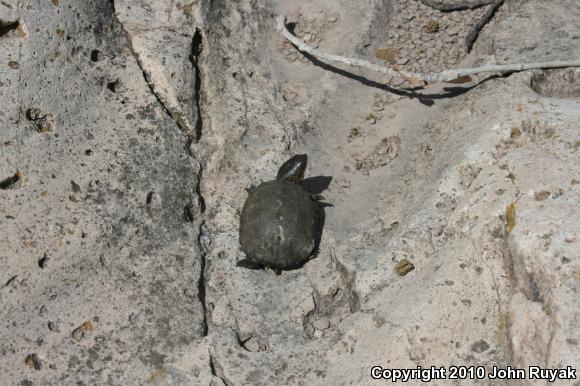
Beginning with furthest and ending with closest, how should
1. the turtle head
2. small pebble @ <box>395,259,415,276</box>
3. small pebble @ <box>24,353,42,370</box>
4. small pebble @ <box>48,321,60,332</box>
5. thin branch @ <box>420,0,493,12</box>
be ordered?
thin branch @ <box>420,0,493,12</box>
the turtle head
small pebble @ <box>395,259,415,276</box>
small pebble @ <box>48,321,60,332</box>
small pebble @ <box>24,353,42,370</box>

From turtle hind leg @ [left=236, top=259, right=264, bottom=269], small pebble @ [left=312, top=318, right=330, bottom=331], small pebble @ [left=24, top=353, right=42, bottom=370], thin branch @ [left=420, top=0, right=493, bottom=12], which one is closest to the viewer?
small pebble @ [left=24, top=353, right=42, bottom=370]

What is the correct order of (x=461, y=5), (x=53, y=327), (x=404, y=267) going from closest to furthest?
(x=53, y=327)
(x=404, y=267)
(x=461, y=5)

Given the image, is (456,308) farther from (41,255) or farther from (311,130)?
(41,255)

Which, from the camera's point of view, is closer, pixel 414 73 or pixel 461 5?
pixel 414 73

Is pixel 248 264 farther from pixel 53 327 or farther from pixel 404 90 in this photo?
pixel 404 90

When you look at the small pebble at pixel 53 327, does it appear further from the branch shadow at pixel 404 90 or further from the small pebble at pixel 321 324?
the branch shadow at pixel 404 90

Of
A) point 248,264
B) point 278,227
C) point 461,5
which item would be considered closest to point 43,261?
point 248,264

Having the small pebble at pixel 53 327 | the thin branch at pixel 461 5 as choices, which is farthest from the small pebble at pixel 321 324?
the thin branch at pixel 461 5

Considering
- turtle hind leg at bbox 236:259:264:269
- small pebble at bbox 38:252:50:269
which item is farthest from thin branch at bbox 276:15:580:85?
small pebble at bbox 38:252:50:269

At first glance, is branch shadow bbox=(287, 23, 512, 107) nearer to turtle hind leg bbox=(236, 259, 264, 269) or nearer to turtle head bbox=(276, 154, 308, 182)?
turtle head bbox=(276, 154, 308, 182)
